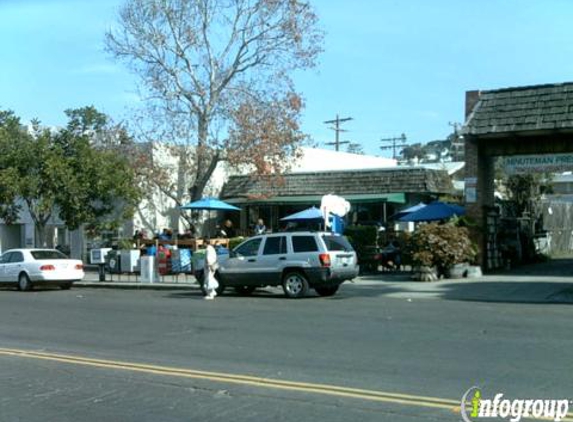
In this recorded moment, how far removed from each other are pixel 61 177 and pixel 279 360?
1940cm

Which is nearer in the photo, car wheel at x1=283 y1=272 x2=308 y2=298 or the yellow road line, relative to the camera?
the yellow road line

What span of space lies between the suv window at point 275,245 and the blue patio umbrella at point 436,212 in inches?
329

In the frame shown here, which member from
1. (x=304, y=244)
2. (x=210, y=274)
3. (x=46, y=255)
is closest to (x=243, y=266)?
(x=210, y=274)

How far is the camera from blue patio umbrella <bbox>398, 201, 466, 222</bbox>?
1030 inches

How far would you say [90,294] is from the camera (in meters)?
22.1

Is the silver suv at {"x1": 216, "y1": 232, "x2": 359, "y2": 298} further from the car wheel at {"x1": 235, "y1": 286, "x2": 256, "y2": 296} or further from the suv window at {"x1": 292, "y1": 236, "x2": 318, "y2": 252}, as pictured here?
the car wheel at {"x1": 235, "y1": 286, "x2": 256, "y2": 296}

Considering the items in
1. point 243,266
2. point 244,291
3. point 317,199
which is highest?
point 317,199

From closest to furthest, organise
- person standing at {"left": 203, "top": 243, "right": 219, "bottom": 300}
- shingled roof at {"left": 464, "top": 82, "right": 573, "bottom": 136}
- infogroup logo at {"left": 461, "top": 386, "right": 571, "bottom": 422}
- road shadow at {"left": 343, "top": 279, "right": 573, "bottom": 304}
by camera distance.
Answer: infogroup logo at {"left": 461, "top": 386, "right": 571, "bottom": 422}
road shadow at {"left": 343, "top": 279, "right": 573, "bottom": 304}
person standing at {"left": 203, "top": 243, "right": 219, "bottom": 300}
shingled roof at {"left": 464, "top": 82, "right": 573, "bottom": 136}

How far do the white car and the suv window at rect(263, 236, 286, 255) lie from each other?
8.10m

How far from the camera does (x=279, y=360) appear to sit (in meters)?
9.77

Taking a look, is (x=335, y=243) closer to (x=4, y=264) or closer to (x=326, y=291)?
(x=326, y=291)

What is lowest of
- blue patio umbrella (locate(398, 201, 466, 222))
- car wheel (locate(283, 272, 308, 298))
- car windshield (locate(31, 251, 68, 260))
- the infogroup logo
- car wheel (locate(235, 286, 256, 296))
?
the infogroup logo

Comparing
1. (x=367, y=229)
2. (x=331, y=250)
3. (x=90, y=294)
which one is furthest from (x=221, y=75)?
(x=331, y=250)

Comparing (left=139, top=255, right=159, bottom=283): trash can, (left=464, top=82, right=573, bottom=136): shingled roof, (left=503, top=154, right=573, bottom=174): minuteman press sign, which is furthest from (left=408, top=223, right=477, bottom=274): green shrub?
(left=139, top=255, right=159, bottom=283): trash can
